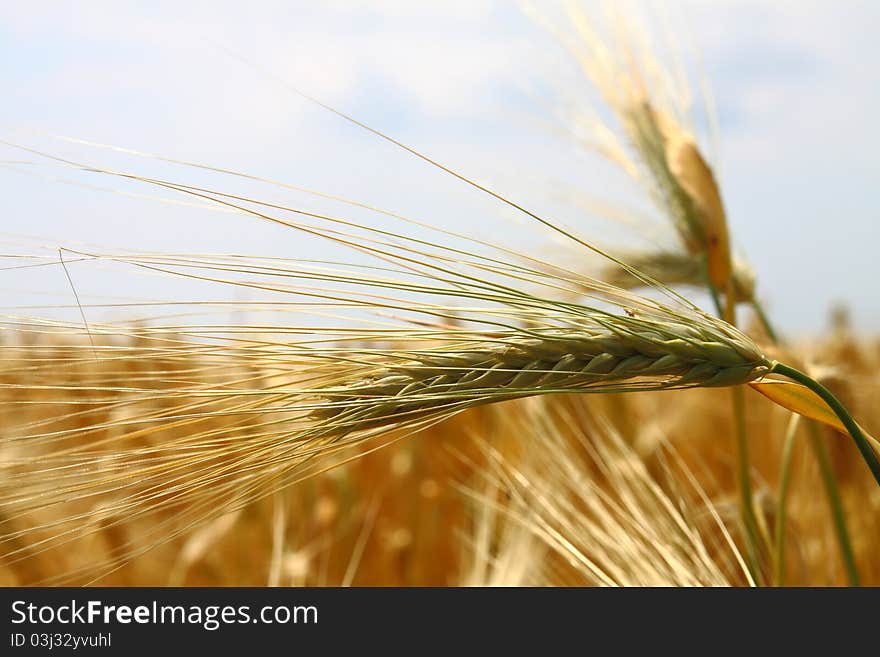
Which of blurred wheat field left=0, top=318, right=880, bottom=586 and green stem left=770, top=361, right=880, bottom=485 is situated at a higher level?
blurred wheat field left=0, top=318, right=880, bottom=586

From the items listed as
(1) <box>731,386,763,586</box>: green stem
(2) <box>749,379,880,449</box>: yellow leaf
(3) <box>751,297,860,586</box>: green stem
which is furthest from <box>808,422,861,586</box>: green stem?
(2) <box>749,379,880,449</box>: yellow leaf

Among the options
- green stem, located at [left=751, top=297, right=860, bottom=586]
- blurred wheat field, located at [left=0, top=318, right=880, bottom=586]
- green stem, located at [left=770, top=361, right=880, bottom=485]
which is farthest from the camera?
blurred wheat field, located at [left=0, top=318, right=880, bottom=586]

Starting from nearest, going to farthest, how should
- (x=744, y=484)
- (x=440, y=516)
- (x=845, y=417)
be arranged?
(x=845, y=417)
(x=744, y=484)
(x=440, y=516)

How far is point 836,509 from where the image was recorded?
133 cm

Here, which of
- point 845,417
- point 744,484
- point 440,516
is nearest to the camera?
point 845,417

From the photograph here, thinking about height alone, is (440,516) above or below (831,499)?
above

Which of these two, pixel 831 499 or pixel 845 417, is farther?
pixel 831 499

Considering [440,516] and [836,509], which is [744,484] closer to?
[836,509]

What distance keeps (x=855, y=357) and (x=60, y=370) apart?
3597 mm

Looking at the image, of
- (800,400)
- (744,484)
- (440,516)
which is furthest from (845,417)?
(440,516)

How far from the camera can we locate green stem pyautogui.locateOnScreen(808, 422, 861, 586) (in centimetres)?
124

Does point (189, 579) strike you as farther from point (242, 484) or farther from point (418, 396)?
point (418, 396)

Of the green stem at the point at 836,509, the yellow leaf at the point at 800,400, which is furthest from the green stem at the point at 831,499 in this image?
the yellow leaf at the point at 800,400

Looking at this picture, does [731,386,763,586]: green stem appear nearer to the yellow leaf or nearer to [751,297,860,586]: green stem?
[751,297,860,586]: green stem
